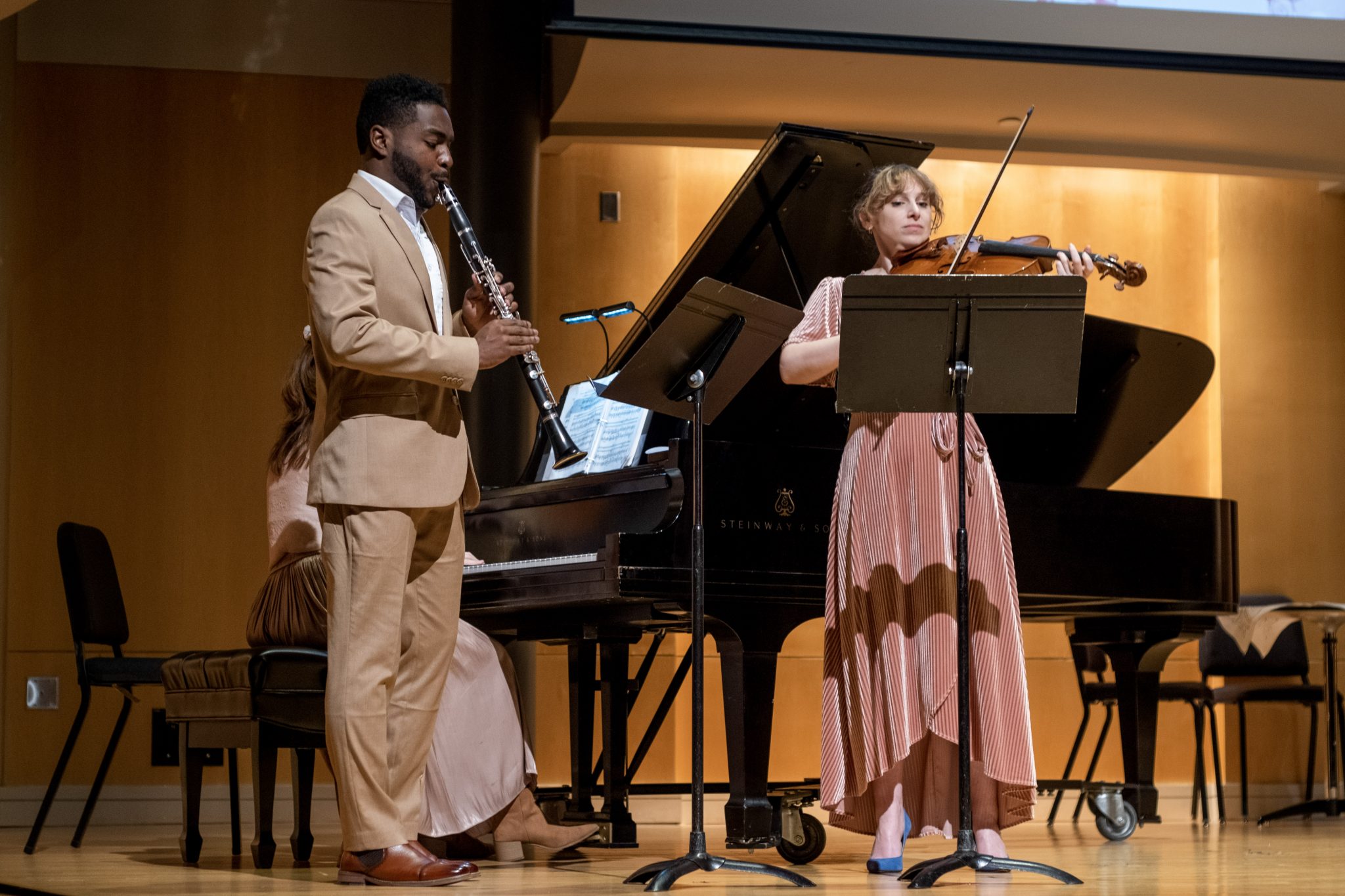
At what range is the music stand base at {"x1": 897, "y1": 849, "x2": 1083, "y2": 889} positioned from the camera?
2912mm

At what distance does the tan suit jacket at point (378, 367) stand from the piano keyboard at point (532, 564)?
66 cm

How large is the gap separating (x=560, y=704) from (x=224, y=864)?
2.88 meters

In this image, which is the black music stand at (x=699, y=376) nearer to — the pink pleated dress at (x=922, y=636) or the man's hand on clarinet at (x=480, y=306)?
the man's hand on clarinet at (x=480, y=306)

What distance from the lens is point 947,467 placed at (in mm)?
3266

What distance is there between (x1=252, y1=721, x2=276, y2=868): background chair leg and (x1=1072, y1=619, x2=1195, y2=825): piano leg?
8.10 feet

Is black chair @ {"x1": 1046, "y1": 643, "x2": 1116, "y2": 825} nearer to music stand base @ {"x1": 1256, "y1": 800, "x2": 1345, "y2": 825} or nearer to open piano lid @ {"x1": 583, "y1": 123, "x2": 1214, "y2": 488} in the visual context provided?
music stand base @ {"x1": 1256, "y1": 800, "x2": 1345, "y2": 825}

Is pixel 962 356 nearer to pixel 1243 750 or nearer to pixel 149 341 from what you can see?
pixel 1243 750

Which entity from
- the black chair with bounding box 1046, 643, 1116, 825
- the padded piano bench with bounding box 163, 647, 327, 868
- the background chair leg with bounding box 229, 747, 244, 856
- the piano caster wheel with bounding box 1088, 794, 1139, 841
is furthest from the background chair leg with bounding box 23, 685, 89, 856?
the black chair with bounding box 1046, 643, 1116, 825

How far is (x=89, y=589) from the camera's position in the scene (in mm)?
4836

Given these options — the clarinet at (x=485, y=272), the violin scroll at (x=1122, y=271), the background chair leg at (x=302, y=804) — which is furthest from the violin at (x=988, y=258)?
the background chair leg at (x=302, y=804)

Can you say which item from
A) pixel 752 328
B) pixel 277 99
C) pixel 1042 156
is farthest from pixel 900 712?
pixel 277 99

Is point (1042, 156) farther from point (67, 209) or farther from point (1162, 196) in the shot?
point (67, 209)

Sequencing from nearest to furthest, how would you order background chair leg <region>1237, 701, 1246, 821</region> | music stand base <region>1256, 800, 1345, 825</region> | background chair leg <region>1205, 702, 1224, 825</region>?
1. music stand base <region>1256, 800, 1345, 825</region>
2. background chair leg <region>1205, 702, 1224, 825</region>
3. background chair leg <region>1237, 701, 1246, 821</region>

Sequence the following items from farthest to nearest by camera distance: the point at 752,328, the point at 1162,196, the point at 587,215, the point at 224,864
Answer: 1. the point at 1162,196
2. the point at 587,215
3. the point at 224,864
4. the point at 752,328
